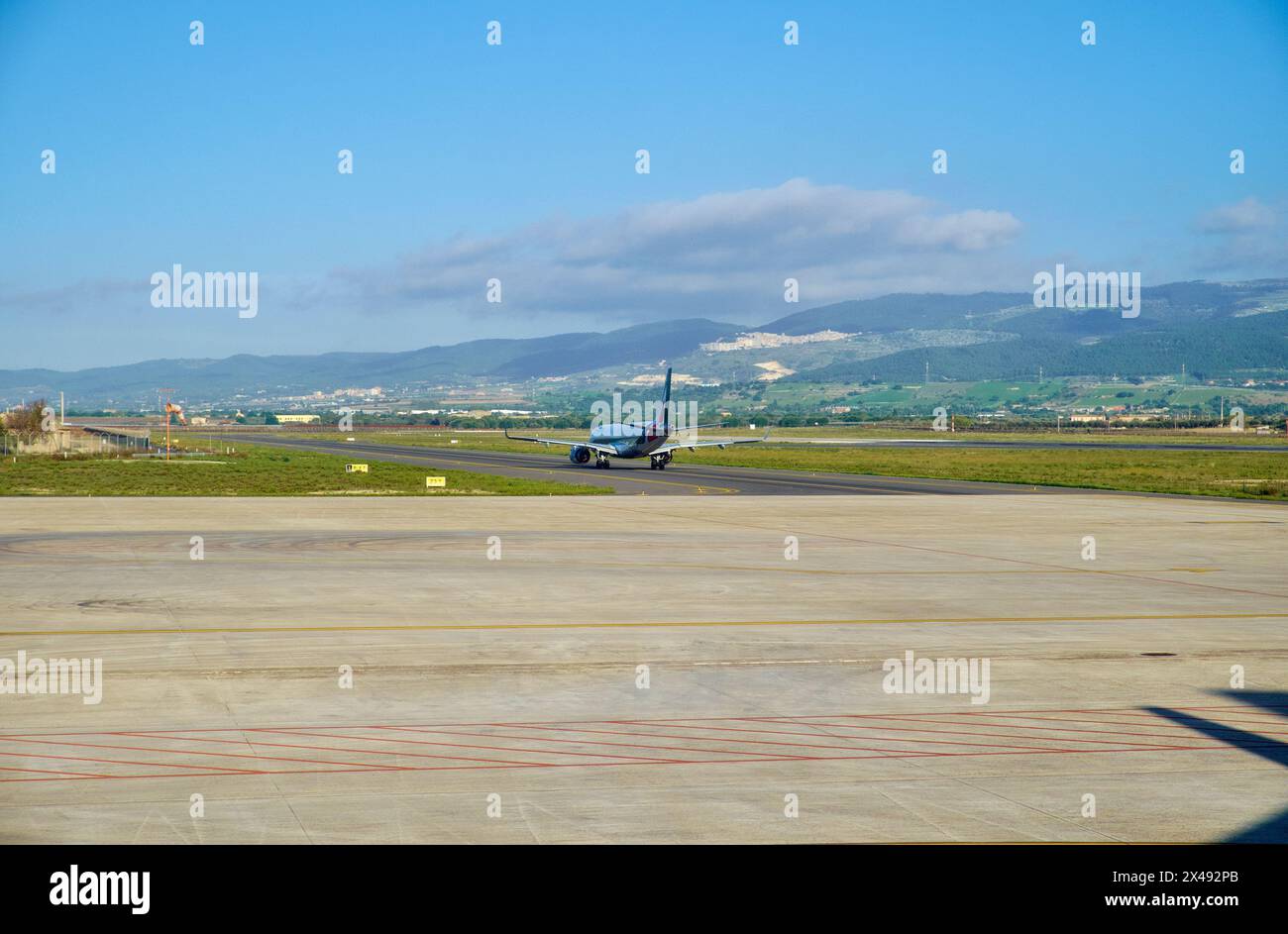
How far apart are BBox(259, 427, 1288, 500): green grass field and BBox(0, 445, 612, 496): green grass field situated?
2914 centimetres

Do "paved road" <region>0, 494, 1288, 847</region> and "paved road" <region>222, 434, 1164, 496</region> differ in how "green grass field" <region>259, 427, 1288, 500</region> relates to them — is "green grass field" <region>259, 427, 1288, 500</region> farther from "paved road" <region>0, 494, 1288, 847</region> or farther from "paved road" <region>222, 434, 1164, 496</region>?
"paved road" <region>0, 494, 1288, 847</region>

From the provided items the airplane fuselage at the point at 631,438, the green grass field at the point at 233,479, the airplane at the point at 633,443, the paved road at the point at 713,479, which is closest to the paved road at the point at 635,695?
the green grass field at the point at 233,479

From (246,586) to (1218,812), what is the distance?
2165 centimetres

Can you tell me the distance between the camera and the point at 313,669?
1883 cm

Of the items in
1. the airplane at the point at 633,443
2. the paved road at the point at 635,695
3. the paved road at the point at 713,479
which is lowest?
the paved road at the point at 635,695

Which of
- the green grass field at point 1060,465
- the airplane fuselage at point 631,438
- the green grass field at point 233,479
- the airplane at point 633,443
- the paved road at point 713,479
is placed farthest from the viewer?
the airplane fuselage at point 631,438

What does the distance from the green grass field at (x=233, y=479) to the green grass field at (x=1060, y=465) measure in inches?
1147

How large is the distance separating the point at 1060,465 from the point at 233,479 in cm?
6560

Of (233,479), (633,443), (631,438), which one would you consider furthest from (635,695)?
(631,438)

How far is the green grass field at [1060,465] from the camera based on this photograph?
2960 inches

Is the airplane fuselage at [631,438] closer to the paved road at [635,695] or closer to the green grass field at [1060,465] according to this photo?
the green grass field at [1060,465]

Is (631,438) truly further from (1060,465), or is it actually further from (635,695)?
(635,695)

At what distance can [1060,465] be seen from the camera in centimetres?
10094

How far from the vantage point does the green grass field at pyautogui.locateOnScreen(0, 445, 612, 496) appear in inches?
2495
